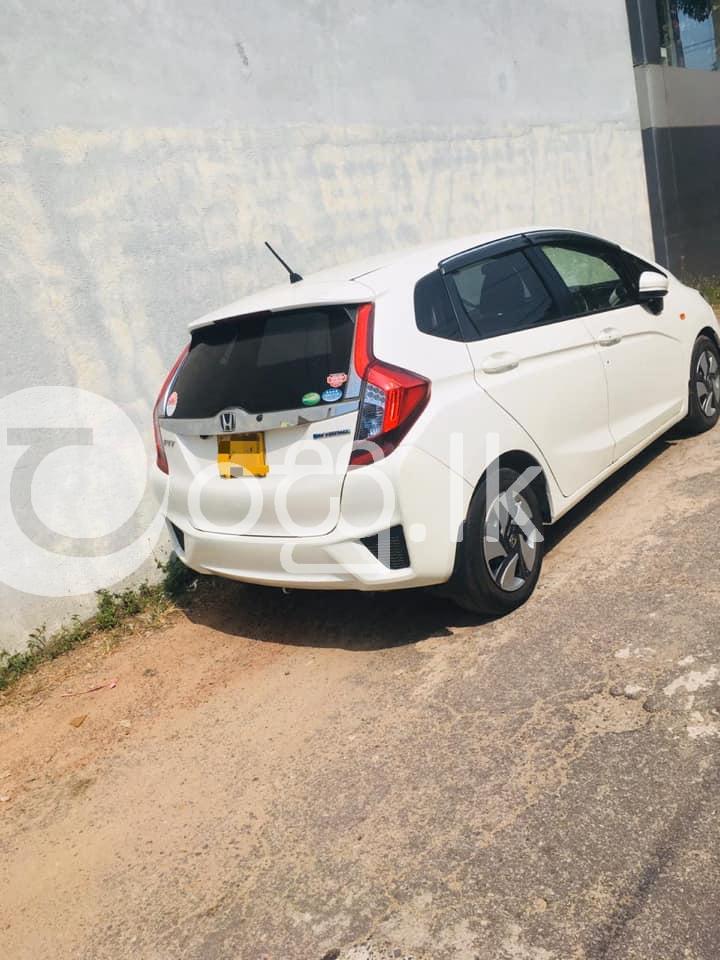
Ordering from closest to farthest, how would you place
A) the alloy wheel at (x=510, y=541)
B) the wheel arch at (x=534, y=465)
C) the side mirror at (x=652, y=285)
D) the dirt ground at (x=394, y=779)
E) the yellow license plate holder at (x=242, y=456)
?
1. the dirt ground at (x=394, y=779)
2. the yellow license plate holder at (x=242, y=456)
3. the alloy wheel at (x=510, y=541)
4. the wheel arch at (x=534, y=465)
5. the side mirror at (x=652, y=285)

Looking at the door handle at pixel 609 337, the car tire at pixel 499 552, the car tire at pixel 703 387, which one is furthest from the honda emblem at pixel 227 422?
the car tire at pixel 703 387

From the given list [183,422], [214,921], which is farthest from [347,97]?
[214,921]

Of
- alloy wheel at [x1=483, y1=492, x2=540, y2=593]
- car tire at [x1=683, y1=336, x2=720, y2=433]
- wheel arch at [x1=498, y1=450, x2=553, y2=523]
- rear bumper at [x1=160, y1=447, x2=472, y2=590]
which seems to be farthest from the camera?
car tire at [x1=683, y1=336, x2=720, y2=433]

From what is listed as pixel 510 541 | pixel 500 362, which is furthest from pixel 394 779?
pixel 500 362

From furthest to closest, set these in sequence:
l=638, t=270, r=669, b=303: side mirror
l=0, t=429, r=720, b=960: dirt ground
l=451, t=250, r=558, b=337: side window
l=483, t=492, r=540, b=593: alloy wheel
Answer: l=638, t=270, r=669, b=303: side mirror < l=451, t=250, r=558, b=337: side window < l=483, t=492, r=540, b=593: alloy wheel < l=0, t=429, r=720, b=960: dirt ground

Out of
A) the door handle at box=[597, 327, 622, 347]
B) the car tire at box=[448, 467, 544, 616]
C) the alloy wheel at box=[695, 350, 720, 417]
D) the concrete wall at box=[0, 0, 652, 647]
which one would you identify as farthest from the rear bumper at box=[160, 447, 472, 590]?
the alloy wheel at box=[695, 350, 720, 417]

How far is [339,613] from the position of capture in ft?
16.0

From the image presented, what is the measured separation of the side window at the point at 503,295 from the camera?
4.40 metres

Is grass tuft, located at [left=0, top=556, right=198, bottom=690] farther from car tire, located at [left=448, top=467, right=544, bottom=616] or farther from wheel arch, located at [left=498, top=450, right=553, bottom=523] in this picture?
wheel arch, located at [left=498, top=450, right=553, bottom=523]

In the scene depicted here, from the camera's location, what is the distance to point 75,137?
5312 mm

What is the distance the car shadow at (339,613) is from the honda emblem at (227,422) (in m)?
1.18

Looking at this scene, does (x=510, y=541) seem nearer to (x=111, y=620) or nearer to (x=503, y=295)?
Answer: (x=503, y=295)

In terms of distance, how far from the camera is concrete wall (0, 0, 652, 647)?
16.7 ft

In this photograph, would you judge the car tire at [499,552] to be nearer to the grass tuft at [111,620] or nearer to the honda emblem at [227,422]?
the honda emblem at [227,422]
